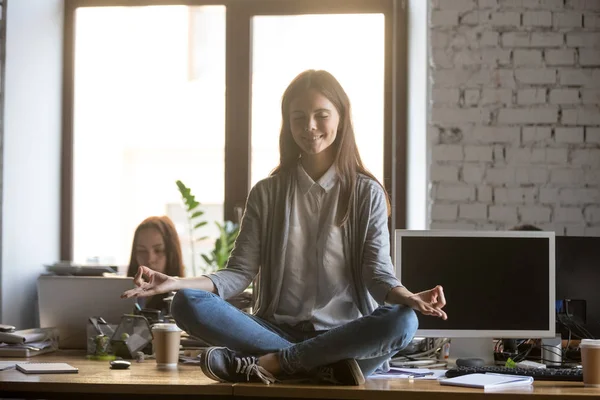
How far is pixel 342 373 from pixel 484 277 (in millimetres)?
638

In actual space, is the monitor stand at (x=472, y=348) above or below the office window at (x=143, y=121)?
below

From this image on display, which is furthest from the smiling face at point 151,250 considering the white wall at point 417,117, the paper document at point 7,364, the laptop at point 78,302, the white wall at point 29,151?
the paper document at point 7,364

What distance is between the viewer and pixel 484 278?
2.52m

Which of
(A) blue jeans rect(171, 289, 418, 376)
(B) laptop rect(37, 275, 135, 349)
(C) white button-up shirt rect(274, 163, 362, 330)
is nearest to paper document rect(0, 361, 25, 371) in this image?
(B) laptop rect(37, 275, 135, 349)

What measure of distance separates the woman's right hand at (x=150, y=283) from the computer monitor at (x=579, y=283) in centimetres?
121

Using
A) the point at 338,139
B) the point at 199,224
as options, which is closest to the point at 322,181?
the point at 338,139

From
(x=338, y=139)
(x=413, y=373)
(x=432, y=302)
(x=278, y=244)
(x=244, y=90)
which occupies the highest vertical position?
(x=244, y=90)

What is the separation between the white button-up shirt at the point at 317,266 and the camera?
96.1 inches

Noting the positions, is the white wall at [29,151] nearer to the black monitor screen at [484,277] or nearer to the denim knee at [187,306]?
the denim knee at [187,306]

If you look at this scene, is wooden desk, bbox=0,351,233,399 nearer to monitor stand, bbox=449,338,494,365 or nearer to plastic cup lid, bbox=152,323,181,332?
plastic cup lid, bbox=152,323,181,332

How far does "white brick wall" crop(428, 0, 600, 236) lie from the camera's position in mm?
3590

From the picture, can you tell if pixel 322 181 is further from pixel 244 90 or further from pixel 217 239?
pixel 244 90

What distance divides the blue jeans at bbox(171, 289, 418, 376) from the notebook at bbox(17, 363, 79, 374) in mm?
334

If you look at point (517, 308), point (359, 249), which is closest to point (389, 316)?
point (359, 249)
